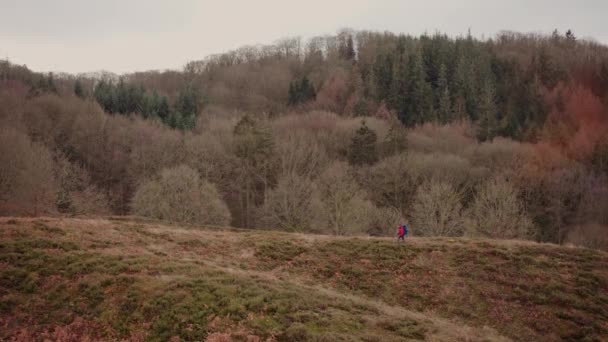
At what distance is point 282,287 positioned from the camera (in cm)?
2222

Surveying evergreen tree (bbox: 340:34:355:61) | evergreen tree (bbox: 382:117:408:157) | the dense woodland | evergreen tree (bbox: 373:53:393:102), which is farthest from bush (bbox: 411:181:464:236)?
evergreen tree (bbox: 340:34:355:61)

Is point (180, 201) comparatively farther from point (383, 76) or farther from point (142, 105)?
point (383, 76)

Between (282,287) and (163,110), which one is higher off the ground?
(163,110)

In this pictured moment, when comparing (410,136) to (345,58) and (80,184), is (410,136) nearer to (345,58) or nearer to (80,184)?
(80,184)

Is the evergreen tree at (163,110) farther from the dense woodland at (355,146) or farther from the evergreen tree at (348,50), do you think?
the evergreen tree at (348,50)

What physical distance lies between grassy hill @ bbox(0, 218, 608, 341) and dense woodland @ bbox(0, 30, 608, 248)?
27.2 meters

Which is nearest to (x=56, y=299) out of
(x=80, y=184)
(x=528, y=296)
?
(x=528, y=296)

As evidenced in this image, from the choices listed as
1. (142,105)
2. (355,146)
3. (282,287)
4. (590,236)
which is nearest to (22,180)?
(282,287)

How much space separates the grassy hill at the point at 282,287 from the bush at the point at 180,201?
28.5 m

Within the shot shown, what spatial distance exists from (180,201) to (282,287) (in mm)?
42643

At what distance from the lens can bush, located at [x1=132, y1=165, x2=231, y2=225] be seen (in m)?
61.1

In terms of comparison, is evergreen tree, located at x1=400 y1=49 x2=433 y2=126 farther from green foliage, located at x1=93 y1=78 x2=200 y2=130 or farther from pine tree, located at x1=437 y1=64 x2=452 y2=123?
green foliage, located at x1=93 y1=78 x2=200 y2=130

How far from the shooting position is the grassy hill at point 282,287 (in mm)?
18562

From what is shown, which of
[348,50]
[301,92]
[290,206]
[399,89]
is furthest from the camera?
[348,50]
